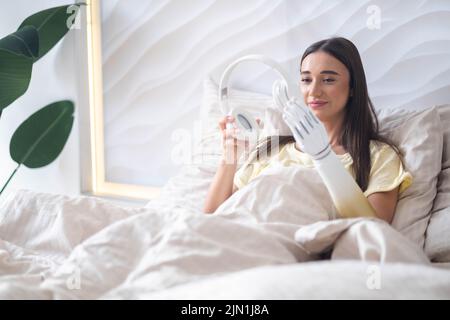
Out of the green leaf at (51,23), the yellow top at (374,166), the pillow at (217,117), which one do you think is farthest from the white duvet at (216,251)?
the green leaf at (51,23)

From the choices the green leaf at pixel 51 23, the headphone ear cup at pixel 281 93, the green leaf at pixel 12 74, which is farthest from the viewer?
the green leaf at pixel 51 23

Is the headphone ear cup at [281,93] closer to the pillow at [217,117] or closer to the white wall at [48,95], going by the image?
the pillow at [217,117]

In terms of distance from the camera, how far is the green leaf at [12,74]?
182 cm

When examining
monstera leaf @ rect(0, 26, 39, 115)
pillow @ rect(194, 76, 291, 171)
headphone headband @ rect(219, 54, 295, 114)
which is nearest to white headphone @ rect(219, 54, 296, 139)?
headphone headband @ rect(219, 54, 295, 114)

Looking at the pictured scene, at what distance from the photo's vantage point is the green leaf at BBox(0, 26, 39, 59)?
186 centimetres

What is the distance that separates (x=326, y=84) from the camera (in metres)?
1.30

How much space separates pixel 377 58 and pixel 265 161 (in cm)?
53

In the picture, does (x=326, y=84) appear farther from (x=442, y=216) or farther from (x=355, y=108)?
(x=442, y=216)

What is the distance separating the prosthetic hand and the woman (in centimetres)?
14

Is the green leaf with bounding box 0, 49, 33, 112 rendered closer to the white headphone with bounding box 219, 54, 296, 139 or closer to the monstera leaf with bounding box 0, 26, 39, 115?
the monstera leaf with bounding box 0, 26, 39, 115

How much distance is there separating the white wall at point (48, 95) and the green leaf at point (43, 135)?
97 mm

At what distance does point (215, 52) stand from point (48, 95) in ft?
2.61
